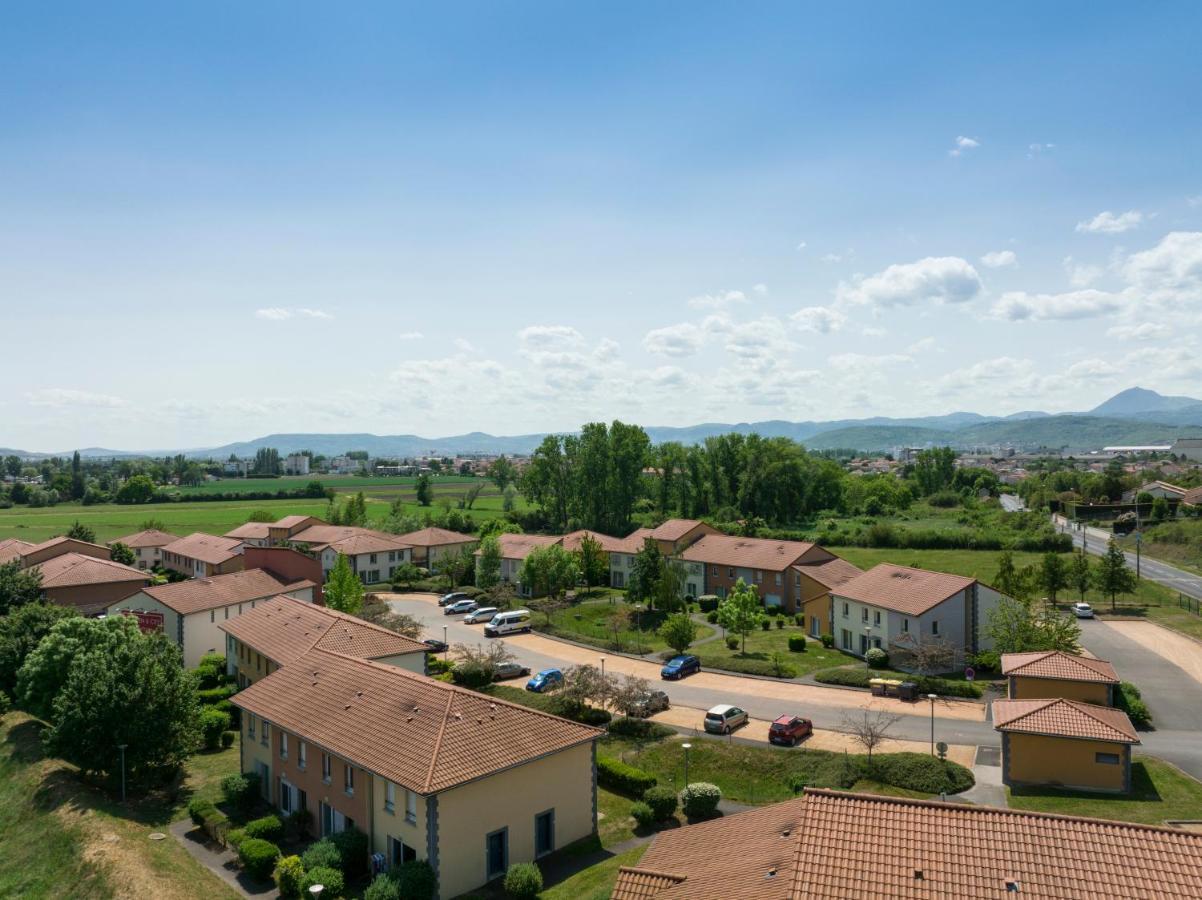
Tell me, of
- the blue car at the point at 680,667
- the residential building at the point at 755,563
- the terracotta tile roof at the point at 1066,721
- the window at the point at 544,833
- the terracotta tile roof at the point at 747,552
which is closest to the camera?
the window at the point at 544,833

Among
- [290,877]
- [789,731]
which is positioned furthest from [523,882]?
[789,731]

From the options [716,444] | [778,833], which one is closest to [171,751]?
[778,833]

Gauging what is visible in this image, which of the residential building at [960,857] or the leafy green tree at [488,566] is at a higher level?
the residential building at [960,857]

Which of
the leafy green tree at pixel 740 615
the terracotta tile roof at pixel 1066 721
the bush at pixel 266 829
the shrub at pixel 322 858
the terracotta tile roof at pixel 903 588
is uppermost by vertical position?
the terracotta tile roof at pixel 903 588

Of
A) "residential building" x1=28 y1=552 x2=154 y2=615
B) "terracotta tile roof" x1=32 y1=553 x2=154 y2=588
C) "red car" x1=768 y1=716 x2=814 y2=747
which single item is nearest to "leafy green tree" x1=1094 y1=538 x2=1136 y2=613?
"red car" x1=768 y1=716 x2=814 y2=747

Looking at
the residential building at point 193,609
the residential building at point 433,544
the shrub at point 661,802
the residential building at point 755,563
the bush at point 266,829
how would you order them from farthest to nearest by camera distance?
the residential building at point 433,544
the residential building at point 755,563
the residential building at point 193,609
the shrub at point 661,802
the bush at point 266,829

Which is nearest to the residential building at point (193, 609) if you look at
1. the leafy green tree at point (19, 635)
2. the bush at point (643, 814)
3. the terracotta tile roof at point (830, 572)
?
the leafy green tree at point (19, 635)

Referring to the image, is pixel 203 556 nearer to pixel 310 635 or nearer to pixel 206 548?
pixel 206 548

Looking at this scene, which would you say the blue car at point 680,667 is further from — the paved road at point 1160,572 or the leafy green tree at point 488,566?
the paved road at point 1160,572
